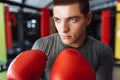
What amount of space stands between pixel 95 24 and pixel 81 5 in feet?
5.04

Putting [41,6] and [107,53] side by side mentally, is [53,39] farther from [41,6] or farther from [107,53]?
[41,6]

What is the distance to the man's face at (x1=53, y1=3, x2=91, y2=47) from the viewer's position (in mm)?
823

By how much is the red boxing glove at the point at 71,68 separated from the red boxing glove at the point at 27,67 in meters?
0.06

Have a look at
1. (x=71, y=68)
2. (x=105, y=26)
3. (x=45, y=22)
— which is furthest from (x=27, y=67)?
(x=105, y=26)

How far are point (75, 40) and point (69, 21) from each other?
0.09m

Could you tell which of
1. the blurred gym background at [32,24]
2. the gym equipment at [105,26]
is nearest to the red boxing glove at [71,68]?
the blurred gym background at [32,24]

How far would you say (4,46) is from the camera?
6.99 feet

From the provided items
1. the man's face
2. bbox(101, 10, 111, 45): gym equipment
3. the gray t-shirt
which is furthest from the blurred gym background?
the man's face

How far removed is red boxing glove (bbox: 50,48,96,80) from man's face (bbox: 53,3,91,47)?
0.07 meters

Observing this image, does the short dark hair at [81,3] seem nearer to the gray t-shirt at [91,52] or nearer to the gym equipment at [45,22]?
the gray t-shirt at [91,52]

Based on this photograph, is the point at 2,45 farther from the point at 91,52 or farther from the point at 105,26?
the point at 91,52

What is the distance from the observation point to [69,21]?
0.83 m

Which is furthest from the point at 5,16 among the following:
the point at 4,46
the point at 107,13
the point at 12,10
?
the point at 107,13

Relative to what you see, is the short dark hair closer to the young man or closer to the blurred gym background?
the young man
